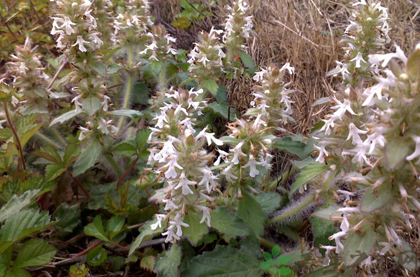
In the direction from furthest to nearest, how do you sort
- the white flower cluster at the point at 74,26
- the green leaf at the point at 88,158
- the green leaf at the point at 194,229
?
1. the green leaf at the point at 88,158
2. the white flower cluster at the point at 74,26
3. the green leaf at the point at 194,229

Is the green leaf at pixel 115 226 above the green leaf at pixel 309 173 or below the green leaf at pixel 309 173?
below

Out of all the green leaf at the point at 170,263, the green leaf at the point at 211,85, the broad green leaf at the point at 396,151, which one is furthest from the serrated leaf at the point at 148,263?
the broad green leaf at the point at 396,151

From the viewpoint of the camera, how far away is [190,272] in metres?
1.69

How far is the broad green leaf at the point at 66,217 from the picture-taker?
7.06ft

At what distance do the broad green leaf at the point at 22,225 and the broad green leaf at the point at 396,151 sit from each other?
1.58 m

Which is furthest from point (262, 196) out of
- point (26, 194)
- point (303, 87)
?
point (303, 87)

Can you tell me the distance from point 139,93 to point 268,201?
64.4 inches

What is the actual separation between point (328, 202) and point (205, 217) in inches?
25.9

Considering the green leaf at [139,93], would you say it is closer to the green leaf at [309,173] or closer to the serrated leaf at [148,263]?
the serrated leaf at [148,263]

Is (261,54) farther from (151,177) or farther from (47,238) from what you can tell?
(47,238)

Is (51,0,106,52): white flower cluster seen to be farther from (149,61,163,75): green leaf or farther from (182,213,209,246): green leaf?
(182,213,209,246): green leaf

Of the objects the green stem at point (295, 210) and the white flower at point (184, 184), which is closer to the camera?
the white flower at point (184, 184)

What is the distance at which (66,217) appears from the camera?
2.20 m

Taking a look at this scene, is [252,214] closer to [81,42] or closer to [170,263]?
[170,263]
